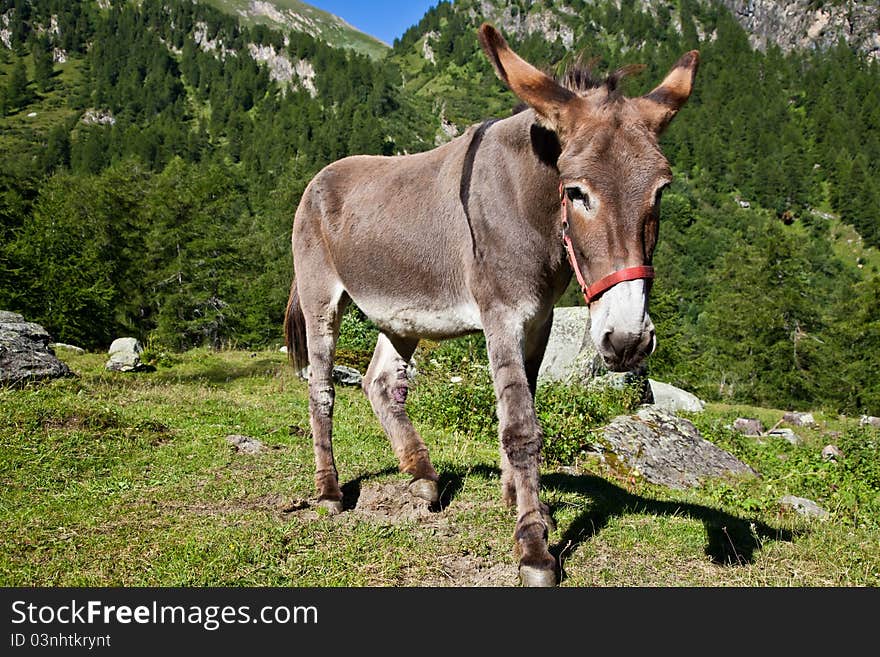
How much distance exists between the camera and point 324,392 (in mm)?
4945

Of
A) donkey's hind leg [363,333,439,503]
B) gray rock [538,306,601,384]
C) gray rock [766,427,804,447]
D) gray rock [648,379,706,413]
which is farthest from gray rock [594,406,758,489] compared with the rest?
gray rock [648,379,706,413]

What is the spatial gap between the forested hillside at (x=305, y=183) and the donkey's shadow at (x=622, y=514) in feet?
10.7

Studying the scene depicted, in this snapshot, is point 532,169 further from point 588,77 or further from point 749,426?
point 749,426

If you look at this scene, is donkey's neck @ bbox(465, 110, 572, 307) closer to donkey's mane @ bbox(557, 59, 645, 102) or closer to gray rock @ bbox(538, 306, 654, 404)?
donkey's mane @ bbox(557, 59, 645, 102)

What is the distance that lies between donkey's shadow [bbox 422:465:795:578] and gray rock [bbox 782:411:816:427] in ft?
53.4

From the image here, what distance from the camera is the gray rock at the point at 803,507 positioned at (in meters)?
6.34

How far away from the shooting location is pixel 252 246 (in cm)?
5206

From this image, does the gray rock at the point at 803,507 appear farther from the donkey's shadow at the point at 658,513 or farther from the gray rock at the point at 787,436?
the gray rock at the point at 787,436

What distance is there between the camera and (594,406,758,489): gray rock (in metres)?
8.11

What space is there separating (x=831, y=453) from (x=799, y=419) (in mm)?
8590

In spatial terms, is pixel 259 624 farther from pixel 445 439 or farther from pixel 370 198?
pixel 445 439

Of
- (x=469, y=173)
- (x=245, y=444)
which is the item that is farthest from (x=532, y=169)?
(x=245, y=444)

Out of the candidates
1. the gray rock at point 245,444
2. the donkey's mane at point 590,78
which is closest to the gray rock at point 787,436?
the gray rock at point 245,444

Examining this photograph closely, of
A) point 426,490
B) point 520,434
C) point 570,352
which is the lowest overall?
point 426,490
